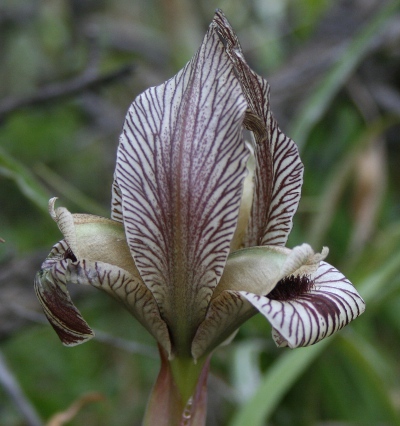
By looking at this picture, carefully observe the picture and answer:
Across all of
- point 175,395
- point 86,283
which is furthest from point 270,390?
point 86,283

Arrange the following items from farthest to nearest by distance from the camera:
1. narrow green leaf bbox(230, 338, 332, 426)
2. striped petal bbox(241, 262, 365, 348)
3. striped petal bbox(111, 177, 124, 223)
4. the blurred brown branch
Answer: the blurred brown branch → narrow green leaf bbox(230, 338, 332, 426) → striped petal bbox(111, 177, 124, 223) → striped petal bbox(241, 262, 365, 348)

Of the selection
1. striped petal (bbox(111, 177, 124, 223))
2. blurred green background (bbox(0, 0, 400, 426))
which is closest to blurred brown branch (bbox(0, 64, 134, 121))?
blurred green background (bbox(0, 0, 400, 426))

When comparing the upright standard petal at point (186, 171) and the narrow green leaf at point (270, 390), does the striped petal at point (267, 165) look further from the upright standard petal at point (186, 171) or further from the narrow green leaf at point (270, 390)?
the narrow green leaf at point (270, 390)

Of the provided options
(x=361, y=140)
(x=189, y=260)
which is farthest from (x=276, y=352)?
(x=189, y=260)

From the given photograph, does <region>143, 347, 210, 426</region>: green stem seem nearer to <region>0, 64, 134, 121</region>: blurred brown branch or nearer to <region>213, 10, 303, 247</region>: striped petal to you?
<region>213, 10, 303, 247</region>: striped petal

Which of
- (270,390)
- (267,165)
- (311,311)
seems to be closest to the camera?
(311,311)

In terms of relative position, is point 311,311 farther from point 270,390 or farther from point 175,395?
point 270,390
